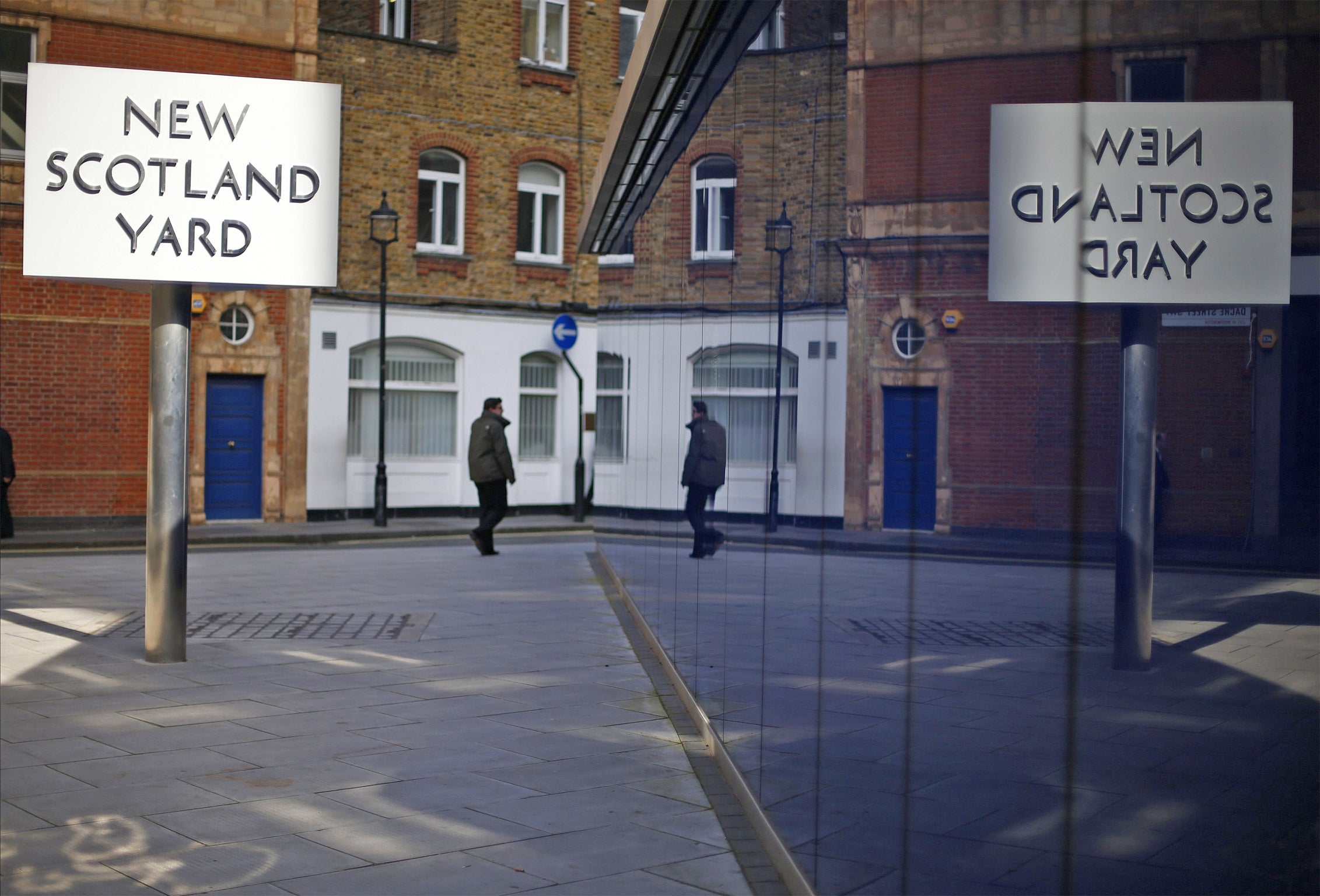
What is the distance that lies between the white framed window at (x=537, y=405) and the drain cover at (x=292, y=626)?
15689mm

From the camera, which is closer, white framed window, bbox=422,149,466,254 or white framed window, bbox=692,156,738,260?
white framed window, bbox=692,156,738,260

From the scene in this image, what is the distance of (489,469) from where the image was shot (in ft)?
58.5

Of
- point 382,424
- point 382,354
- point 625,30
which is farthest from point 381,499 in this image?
point 625,30

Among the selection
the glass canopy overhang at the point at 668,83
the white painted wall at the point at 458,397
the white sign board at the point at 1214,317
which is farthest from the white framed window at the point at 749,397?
the white painted wall at the point at 458,397

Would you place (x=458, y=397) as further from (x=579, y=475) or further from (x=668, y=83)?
(x=668, y=83)

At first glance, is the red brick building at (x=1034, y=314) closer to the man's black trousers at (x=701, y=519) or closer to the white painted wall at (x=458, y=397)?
the man's black trousers at (x=701, y=519)

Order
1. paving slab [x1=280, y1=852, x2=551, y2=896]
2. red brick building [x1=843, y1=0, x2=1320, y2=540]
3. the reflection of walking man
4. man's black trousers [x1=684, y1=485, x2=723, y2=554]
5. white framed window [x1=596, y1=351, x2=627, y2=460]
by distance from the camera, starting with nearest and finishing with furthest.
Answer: red brick building [x1=843, y1=0, x2=1320, y2=540]
paving slab [x1=280, y1=852, x2=551, y2=896]
man's black trousers [x1=684, y1=485, x2=723, y2=554]
white framed window [x1=596, y1=351, x2=627, y2=460]
the reflection of walking man

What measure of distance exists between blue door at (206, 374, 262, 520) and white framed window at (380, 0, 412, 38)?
24.7 feet

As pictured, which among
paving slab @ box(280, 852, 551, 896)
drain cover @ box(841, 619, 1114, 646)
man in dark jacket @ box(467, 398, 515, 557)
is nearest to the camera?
drain cover @ box(841, 619, 1114, 646)

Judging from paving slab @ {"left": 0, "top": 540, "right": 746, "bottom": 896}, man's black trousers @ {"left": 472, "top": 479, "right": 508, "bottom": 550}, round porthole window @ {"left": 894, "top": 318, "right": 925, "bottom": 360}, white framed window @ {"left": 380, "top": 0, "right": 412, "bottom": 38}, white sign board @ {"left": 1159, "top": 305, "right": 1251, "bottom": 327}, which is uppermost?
white framed window @ {"left": 380, "top": 0, "right": 412, "bottom": 38}

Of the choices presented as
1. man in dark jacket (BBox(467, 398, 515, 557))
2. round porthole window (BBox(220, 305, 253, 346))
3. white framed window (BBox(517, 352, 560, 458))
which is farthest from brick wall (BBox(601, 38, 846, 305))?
white framed window (BBox(517, 352, 560, 458))

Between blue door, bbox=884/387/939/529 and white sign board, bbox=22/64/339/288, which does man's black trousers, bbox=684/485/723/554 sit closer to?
blue door, bbox=884/387/939/529

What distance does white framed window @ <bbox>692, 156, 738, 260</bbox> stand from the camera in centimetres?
558

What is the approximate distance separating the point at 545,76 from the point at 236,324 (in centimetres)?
835
